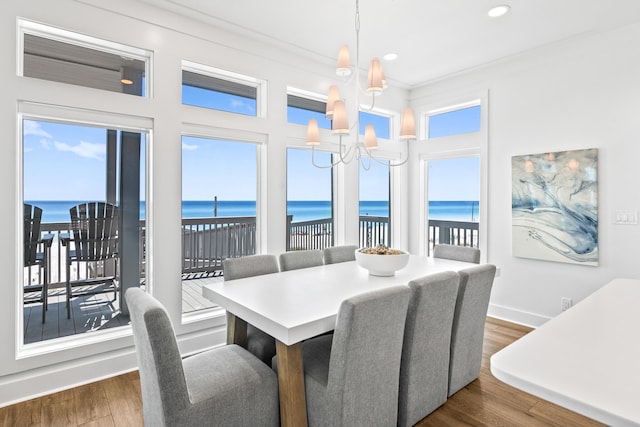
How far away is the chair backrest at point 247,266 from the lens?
8.36 feet

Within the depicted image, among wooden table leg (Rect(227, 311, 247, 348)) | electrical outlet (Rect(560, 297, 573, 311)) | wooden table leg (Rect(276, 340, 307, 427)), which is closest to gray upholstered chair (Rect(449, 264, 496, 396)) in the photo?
wooden table leg (Rect(276, 340, 307, 427))

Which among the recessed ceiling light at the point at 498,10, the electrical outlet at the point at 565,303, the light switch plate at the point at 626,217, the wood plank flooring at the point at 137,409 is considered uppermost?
the recessed ceiling light at the point at 498,10

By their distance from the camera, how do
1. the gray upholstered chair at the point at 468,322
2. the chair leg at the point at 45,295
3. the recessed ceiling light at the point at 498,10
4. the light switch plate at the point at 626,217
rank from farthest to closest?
the light switch plate at the point at 626,217 < the recessed ceiling light at the point at 498,10 < the chair leg at the point at 45,295 < the gray upholstered chair at the point at 468,322

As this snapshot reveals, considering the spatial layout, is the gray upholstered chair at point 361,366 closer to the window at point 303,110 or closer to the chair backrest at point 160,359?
the chair backrest at point 160,359

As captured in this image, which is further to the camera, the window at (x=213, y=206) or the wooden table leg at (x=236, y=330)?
the window at (x=213, y=206)

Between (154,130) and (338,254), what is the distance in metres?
1.96

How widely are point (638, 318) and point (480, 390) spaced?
57.6 inches

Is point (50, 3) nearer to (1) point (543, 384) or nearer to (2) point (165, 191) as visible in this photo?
(2) point (165, 191)

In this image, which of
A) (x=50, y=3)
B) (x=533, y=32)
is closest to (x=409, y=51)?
(x=533, y=32)

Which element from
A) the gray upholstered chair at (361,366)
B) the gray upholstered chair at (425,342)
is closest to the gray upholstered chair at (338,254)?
the gray upholstered chair at (425,342)

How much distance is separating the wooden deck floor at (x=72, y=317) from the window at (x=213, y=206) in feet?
1.98

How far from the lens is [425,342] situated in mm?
2010

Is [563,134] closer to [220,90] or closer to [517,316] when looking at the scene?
[517,316]

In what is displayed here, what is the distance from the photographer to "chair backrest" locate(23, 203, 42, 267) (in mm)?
2506
